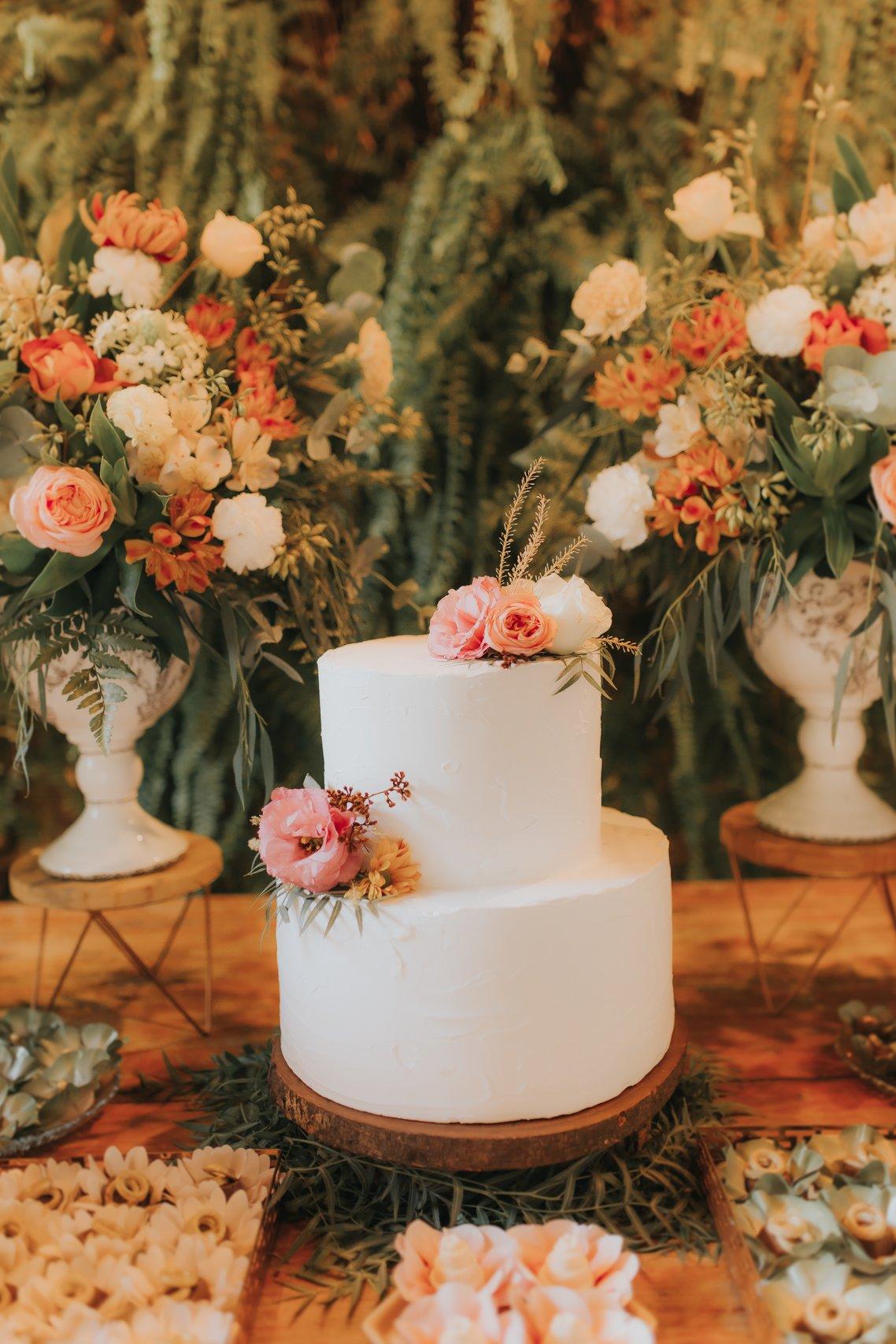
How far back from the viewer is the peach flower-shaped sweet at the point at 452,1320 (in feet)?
2.91

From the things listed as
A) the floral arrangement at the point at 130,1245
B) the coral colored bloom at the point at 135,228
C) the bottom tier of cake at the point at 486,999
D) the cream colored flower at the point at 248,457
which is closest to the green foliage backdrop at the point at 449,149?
the coral colored bloom at the point at 135,228

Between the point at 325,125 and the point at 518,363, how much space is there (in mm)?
676

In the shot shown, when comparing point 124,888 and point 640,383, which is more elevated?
point 640,383

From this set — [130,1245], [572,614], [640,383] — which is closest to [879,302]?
[640,383]

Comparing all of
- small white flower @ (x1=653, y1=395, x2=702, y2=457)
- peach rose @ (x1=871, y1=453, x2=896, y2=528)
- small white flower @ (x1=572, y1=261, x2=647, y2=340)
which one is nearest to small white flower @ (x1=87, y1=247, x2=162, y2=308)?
small white flower @ (x1=572, y1=261, x2=647, y2=340)

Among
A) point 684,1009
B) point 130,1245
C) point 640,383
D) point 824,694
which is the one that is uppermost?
point 640,383

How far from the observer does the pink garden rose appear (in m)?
1.09

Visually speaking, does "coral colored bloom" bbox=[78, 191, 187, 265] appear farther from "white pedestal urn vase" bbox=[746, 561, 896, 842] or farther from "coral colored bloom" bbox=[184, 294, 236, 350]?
"white pedestal urn vase" bbox=[746, 561, 896, 842]

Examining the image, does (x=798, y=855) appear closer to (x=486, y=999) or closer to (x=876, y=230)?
(x=486, y=999)

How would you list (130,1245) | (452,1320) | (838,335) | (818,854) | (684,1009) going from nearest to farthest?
1. (452,1320)
2. (130,1245)
3. (838,335)
4. (818,854)
5. (684,1009)

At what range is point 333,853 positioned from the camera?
1.04m

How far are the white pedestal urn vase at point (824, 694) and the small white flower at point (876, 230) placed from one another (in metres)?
0.38

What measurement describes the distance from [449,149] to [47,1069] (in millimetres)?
1459

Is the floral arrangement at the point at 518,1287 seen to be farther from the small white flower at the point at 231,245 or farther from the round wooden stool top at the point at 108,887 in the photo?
the small white flower at the point at 231,245
